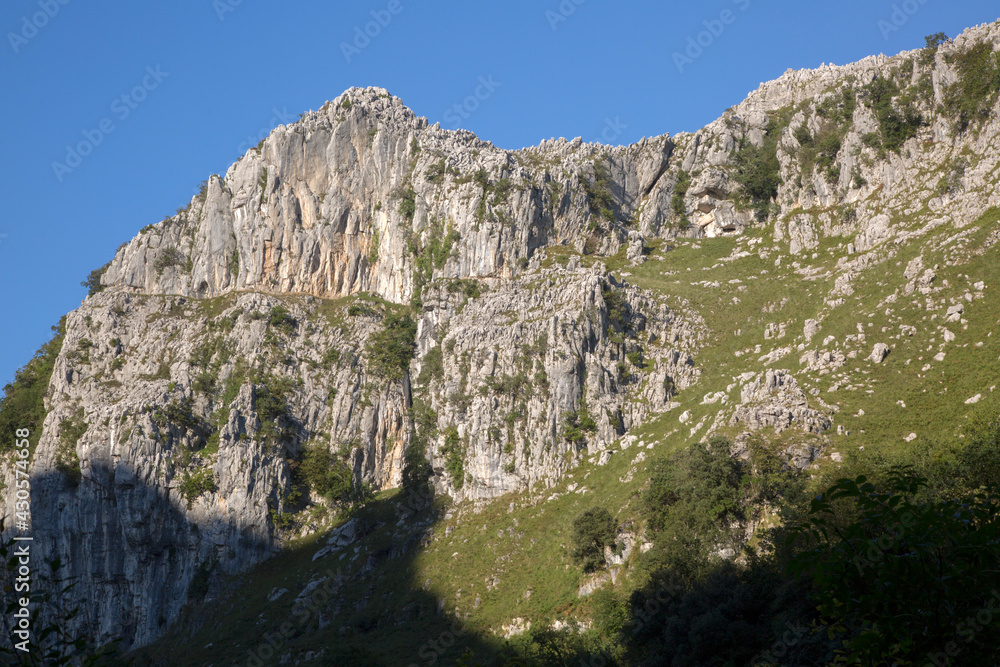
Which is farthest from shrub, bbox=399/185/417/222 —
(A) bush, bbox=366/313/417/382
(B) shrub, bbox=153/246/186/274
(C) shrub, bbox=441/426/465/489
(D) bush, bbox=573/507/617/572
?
(D) bush, bbox=573/507/617/572

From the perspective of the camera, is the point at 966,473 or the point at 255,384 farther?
the point at 255,384

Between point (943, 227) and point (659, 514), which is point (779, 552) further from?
point (943, 227)

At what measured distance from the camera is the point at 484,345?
244ft

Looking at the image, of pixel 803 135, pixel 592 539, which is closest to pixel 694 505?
pixel 592 539

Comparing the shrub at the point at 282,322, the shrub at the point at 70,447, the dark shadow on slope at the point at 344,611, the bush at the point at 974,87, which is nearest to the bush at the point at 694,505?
the dark shadow on slope at the point at 344,611

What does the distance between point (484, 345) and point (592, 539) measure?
1100 inches

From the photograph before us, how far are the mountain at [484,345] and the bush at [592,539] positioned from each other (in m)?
0.93

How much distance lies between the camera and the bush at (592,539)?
167 feet

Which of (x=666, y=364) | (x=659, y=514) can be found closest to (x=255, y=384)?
(x=666, y=364)

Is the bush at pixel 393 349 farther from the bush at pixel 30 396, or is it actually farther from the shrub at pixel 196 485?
the bush at pixel 30 396

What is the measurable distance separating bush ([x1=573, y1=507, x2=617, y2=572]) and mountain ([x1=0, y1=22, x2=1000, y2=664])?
93 centimetres

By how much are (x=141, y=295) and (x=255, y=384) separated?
31.0m

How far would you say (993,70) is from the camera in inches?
2675

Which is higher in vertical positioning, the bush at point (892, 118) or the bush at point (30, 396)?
the bush at point (30, 396)
